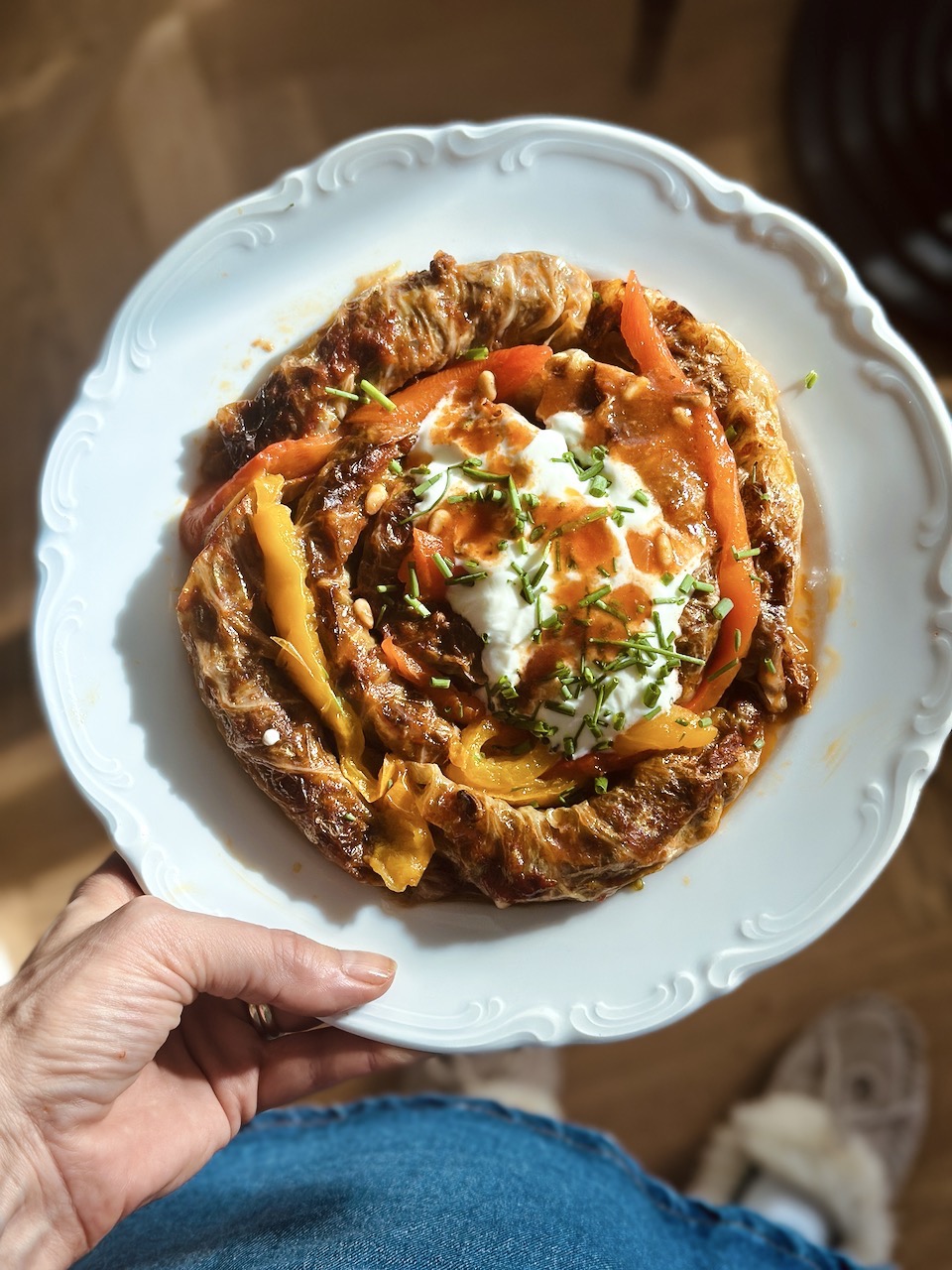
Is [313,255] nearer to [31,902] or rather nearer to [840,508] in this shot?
[840,508]

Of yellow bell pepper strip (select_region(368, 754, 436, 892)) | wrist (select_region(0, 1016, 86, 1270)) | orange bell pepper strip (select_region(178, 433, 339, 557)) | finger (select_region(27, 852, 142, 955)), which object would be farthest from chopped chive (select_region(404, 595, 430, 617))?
wrist (select_region(0, 1016, 86, 1270))

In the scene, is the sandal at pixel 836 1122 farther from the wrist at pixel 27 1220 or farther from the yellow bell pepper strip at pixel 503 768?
the wrist at pixel 27 1220

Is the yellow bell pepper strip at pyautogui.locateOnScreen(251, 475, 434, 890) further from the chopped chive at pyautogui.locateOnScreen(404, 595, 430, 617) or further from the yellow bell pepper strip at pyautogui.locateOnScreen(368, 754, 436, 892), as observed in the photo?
the chopped chive at pyautogui.locateOnScreen(404, 595, 430, 617)

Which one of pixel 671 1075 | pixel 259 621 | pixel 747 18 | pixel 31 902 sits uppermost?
pixel 747 18

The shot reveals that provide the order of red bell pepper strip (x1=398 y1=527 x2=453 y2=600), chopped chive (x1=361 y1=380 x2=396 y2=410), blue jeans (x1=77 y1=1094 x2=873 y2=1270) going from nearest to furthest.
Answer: red bell pepper strip (x1=398 y1=527 x2=453 y2=600), chopped chive (x1=361 y1=380 x2=396 y2=410), blue jeans (x1=77 y1=1094 x2=873 y2=1270)

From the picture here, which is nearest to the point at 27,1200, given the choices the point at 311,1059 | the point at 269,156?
the point at 311,1059

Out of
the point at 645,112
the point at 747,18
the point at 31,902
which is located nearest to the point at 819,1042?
the point at 31,902
